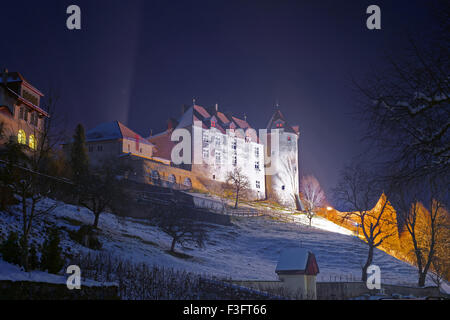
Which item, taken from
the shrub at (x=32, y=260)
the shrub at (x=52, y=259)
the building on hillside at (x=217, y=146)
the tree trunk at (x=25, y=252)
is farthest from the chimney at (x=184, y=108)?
the tree trunk at (x=25, y=252)

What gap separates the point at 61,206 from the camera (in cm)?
3309

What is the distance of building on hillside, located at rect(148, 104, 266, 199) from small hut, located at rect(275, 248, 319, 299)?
49300 mm

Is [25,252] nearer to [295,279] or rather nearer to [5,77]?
[295,279]

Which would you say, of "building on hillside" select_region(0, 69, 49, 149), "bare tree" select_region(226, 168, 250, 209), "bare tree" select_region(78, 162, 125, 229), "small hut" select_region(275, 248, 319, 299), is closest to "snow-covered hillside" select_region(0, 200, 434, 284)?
"bare tree" select_region(78, 162, 125, 229)

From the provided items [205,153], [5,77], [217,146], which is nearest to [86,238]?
[5,77]

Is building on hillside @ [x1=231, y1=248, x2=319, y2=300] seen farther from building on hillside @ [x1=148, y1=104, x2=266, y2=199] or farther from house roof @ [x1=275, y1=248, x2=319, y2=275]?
building on hillside @ [x1=148, y1=104, x2=266, y2=199]

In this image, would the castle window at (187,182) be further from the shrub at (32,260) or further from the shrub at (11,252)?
the shrub at (11,252)

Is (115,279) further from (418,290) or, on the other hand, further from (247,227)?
(247,227)

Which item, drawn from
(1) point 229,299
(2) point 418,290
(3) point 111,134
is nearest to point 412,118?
(1) point 229,299

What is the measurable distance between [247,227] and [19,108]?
27.8 m

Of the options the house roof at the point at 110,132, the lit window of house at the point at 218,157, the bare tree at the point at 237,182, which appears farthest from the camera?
the lit window of house at the point at 218,157

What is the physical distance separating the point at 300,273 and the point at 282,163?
223 ft

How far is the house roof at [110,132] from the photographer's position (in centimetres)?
6247

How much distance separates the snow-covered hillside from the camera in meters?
27.7
